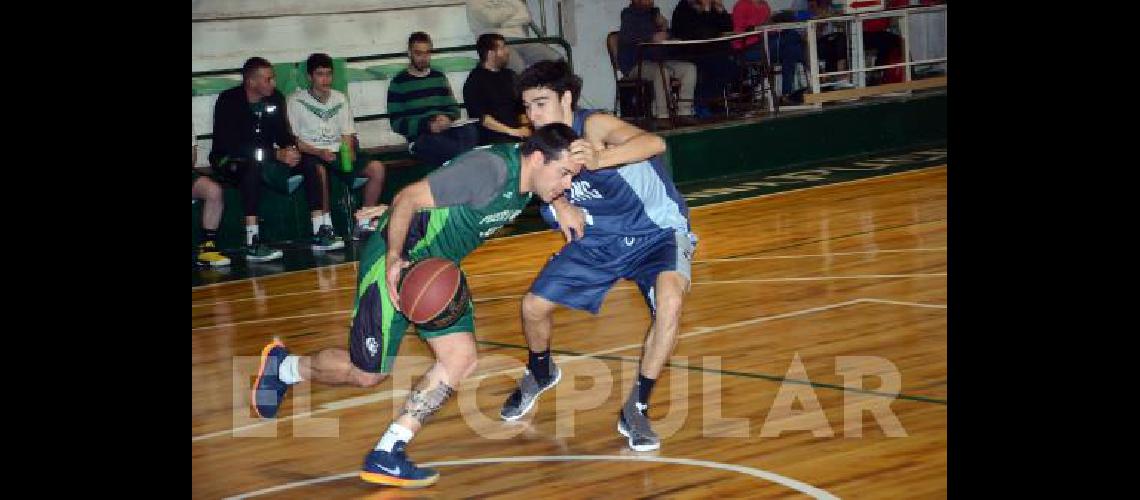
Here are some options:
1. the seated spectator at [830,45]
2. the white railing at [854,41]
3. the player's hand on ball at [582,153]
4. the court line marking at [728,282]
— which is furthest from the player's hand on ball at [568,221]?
the seated spectator at [830,45]

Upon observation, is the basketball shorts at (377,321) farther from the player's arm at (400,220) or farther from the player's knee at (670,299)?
the player's knee at (670,299)

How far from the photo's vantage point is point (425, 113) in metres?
13.6

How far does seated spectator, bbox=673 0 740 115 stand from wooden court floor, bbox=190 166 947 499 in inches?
202

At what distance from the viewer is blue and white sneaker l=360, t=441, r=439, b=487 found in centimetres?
559

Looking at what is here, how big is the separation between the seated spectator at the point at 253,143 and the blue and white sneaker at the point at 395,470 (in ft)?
23.9

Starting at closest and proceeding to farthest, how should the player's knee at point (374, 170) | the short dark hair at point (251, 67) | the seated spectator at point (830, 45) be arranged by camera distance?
the short dark hair at point (251, 67)
the player's knee at point (374, 170)
the seated spectator at point (830, 45)

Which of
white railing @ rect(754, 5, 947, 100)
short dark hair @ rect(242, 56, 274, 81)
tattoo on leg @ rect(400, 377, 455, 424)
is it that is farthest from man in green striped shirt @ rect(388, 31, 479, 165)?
tattoo on leg @ rect(400, 377, 455, 424)

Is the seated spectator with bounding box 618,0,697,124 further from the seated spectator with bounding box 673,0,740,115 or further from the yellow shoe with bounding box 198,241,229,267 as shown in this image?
the yellow shoe with bounding box 198,241,229,267

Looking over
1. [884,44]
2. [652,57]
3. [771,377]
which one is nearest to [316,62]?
[652,57]

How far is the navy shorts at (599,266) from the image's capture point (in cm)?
650
